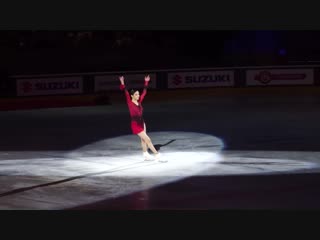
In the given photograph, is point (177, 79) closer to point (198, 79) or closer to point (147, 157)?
point (198, 79)

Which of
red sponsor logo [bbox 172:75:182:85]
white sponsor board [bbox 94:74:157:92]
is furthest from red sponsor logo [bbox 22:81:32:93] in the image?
red sponsor logo [bbox 172:75:182:85]

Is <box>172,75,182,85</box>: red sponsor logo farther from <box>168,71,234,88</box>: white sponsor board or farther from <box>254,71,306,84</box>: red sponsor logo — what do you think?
<box>254,71,306,84</box>: red sponsor logo

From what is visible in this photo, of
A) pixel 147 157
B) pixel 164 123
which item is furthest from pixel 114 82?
pixel 147 157

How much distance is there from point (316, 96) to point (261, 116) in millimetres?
7146

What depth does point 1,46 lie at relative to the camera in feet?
138

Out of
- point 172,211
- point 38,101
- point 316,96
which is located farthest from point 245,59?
point 172,211

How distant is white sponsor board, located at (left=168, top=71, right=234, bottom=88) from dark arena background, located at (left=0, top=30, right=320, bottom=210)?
50 mm

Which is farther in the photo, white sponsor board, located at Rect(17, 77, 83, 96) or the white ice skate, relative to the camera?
white sponsor board, located at Rect(17, 77, 83, 96)

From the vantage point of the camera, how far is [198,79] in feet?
110

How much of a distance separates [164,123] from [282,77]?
42.6 ft

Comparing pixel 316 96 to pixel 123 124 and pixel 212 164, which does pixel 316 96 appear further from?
pixel 212 164

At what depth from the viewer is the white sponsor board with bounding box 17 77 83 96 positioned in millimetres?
30891

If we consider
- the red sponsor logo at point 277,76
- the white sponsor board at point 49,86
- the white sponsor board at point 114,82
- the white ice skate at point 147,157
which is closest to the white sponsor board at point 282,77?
the red sponsor logo at point 277,76

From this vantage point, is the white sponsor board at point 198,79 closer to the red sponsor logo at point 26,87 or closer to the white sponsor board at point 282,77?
the white sponsor board at point 282,77
